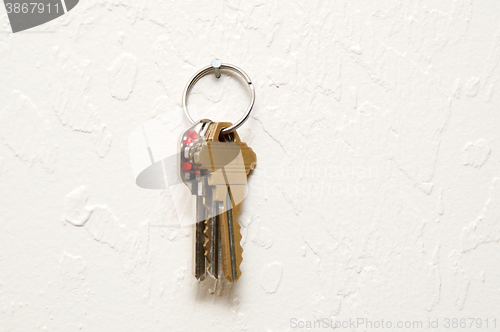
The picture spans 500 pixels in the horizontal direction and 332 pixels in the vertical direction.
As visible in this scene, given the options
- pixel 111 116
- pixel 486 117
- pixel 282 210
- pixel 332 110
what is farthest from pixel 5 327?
pixel 486 117

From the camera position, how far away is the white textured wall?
0.62m

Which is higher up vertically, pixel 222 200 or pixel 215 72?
pixel 215 72

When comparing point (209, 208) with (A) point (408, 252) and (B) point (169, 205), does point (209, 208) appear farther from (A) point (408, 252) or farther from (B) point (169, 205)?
(A) point (408, 252)

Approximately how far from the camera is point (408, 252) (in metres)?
0.67

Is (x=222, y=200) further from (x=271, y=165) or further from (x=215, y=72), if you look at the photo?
(x=215, y=72)

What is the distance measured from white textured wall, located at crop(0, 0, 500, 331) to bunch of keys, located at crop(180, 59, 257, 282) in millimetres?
51

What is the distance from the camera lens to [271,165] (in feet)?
2.15

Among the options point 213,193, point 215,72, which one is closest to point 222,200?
point 213,193

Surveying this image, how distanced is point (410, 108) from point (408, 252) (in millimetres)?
250

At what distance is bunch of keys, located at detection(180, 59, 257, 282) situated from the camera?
581 mm

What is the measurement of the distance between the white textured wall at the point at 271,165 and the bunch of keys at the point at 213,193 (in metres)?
0.05

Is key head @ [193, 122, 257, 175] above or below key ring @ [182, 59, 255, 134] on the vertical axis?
below

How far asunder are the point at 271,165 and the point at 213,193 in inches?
4.8

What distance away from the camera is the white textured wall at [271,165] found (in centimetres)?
62
